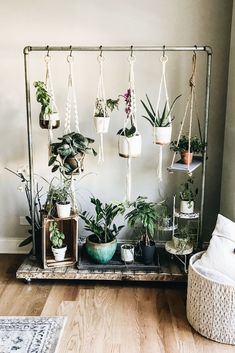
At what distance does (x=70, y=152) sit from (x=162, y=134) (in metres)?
0.62

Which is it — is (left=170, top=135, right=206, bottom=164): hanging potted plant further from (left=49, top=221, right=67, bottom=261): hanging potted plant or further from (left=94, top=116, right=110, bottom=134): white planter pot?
(left=49, top=221, right=67, bottom=261): hanging potted plant

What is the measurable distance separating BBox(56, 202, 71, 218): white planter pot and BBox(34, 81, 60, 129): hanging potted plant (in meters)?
0.55

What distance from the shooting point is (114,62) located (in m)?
3.19

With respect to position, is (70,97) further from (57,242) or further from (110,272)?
(110,272)

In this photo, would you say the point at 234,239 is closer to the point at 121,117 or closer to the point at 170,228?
the point at 170,228

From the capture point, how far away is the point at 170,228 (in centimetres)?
309

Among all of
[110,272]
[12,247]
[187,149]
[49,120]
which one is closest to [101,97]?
[49,120]

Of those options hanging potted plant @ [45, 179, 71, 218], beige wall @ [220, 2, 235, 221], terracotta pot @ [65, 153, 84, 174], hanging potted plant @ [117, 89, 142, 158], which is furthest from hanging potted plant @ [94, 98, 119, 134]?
beige wall @ [220, 2, 235, 221]

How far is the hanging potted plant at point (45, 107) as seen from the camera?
2.81 meters

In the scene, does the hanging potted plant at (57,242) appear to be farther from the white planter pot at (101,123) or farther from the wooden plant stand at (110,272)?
the white planter pot at (101,123)

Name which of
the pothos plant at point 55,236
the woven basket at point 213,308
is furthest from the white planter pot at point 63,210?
the woven basket at point 213,308

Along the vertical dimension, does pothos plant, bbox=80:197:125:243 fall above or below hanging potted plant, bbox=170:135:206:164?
below

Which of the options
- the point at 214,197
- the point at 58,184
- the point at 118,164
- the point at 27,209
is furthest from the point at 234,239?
the point at 27,209

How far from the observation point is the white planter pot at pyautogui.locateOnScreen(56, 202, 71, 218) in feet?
9.71
